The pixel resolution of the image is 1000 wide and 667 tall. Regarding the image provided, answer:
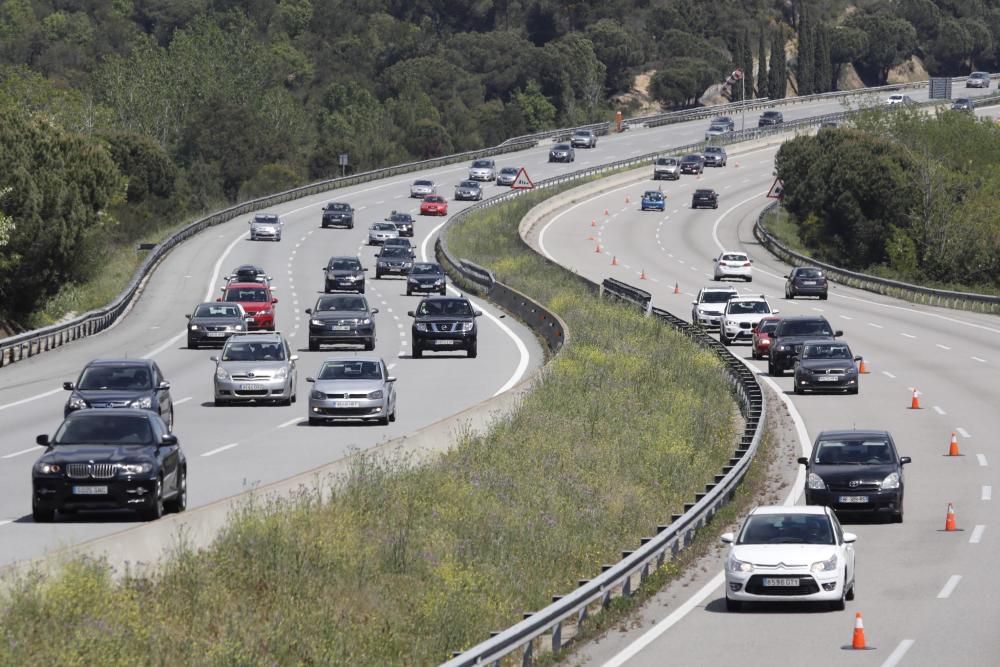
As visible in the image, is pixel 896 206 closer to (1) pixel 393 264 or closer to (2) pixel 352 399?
(1) pixel 393 264

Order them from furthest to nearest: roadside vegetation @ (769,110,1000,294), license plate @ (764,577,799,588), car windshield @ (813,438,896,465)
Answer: roadside vegetation @ (769,110,1000,294)
car windshield @ (813,438,896,465)
license plate @ (764,577,799,588)

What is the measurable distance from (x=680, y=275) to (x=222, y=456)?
5230 centimetres

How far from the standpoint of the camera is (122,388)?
1252 inches

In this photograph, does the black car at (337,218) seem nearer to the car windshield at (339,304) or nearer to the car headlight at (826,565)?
the car windshield at (339,304)

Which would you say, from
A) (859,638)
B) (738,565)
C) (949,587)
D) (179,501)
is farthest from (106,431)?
(949,587)

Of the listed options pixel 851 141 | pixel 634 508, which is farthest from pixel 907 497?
pixel 851 141

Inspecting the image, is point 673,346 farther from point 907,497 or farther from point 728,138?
point 728,138

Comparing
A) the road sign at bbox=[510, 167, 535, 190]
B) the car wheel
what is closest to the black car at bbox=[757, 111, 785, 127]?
the road sign at bbox=[510, 167, 535, 190]

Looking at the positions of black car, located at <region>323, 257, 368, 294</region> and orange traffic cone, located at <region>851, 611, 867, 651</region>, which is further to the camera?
black car, located at <region>323, 257, 368, 294</region>

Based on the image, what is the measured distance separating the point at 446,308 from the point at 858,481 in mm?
23359

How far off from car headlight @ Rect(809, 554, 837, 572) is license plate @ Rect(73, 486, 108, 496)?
28.5ft

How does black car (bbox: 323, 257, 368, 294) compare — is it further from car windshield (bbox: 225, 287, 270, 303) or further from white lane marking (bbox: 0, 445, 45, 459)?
white lane marking (bbox: 0, 445, 45, 459)

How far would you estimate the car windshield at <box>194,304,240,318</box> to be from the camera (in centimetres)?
5188

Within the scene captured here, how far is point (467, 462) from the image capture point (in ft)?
89.4
